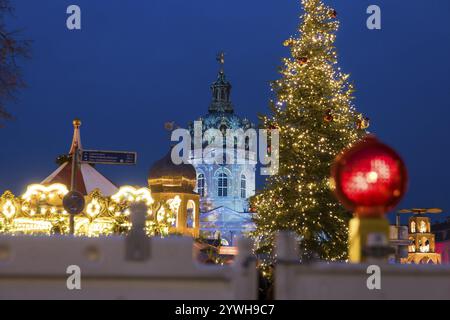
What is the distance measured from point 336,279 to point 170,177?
2844cm

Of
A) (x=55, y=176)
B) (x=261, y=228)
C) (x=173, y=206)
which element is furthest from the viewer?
(x=173, y=206)

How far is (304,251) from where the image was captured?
25.3 meters

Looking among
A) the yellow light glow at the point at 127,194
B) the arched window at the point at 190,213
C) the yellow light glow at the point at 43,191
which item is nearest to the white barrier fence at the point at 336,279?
the yellow light glow at the point at 127,194

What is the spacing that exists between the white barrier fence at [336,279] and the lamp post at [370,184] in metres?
0.56

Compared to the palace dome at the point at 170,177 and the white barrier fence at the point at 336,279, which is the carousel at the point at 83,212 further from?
the white barrier fence at the point at 336,279

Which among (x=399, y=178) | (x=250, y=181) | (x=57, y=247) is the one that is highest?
(x=250, y=181)

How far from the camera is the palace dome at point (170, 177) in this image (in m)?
36.5

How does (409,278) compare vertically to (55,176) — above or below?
below

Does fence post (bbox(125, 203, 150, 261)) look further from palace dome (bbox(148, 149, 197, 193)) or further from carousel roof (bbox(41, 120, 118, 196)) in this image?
palace dome (bbox(148, 149, 197, 193))

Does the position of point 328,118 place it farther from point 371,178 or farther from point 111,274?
point 111,274

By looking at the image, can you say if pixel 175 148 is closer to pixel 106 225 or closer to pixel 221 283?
pixel 106 225
